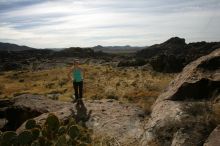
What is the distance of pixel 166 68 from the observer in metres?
45.8

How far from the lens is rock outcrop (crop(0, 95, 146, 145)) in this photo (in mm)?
9016

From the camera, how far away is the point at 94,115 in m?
10.8

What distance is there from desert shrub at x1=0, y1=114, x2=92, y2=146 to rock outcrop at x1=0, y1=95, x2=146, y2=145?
0.64m

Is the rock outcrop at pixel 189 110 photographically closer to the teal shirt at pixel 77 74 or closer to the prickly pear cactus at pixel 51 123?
the prickly pear cactus at pixel 51 123

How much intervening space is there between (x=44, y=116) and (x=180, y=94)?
476 cm

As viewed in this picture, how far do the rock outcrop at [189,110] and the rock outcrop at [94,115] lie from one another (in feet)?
2.57

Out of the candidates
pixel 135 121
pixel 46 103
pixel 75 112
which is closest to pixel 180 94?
pixel 135 121

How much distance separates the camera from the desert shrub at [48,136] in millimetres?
8312

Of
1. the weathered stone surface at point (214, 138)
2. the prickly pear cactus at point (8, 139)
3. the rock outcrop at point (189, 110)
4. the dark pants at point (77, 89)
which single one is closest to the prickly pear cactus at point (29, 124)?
the prickly pear cactus at point (8, 139)

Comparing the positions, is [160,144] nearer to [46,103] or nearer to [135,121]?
[135,121]

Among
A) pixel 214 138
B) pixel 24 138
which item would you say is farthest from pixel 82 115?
pixel 214 138

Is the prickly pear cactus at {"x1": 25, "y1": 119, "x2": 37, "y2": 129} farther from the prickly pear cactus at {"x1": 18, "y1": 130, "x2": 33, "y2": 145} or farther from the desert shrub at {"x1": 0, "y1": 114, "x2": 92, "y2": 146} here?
the prickly pear cactus at {"x1": 18, "y1": 130, "x2": 33, "y2": 145}

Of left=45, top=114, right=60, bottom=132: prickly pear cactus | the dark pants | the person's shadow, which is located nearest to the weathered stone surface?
left=45, top=114, right=60, bottom=132: prickly pear cactus

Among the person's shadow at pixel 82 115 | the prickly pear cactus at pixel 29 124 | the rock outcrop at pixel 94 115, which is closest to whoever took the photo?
the rock outcrop at pixel 94 115
